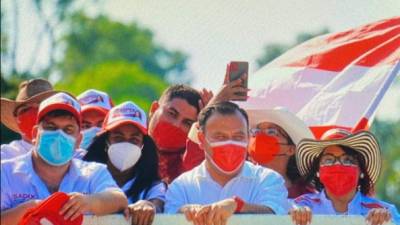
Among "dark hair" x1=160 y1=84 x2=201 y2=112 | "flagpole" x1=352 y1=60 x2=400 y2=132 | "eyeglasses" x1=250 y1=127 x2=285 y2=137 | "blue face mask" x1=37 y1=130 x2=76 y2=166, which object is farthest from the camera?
"flagpole" x1=352 y1=60 x2=400 y2=132

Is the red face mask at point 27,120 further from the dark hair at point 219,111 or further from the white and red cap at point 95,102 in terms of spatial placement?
the dark hair at point 219,111

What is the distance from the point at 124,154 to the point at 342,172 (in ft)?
4.54

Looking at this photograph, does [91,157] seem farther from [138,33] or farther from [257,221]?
[138,33]

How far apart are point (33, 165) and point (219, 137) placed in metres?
1.21

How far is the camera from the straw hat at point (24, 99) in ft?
37.5

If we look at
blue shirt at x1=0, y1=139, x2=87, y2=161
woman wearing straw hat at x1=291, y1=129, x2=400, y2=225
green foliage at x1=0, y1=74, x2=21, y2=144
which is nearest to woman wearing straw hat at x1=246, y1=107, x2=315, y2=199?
woman wearing straw hat at x1=291, y1=129, x2=400, y2=225

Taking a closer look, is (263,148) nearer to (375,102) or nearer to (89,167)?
(89,167)

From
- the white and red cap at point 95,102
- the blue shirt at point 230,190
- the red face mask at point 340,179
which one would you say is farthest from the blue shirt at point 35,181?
the white and red cap at point 95,102

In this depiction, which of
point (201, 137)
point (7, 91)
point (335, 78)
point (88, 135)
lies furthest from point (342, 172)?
point (7, 91)

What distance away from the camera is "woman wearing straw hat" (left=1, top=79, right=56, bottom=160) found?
36.2 feet

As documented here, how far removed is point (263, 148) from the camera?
A: 11.5 metres

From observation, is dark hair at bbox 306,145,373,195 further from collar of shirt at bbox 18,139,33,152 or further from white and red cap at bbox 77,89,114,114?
collar of shirt at bbox 18,139,33,152

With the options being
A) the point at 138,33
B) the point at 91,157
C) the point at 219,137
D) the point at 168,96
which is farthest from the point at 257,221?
the point at 138,33

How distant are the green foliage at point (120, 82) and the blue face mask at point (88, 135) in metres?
47.5
